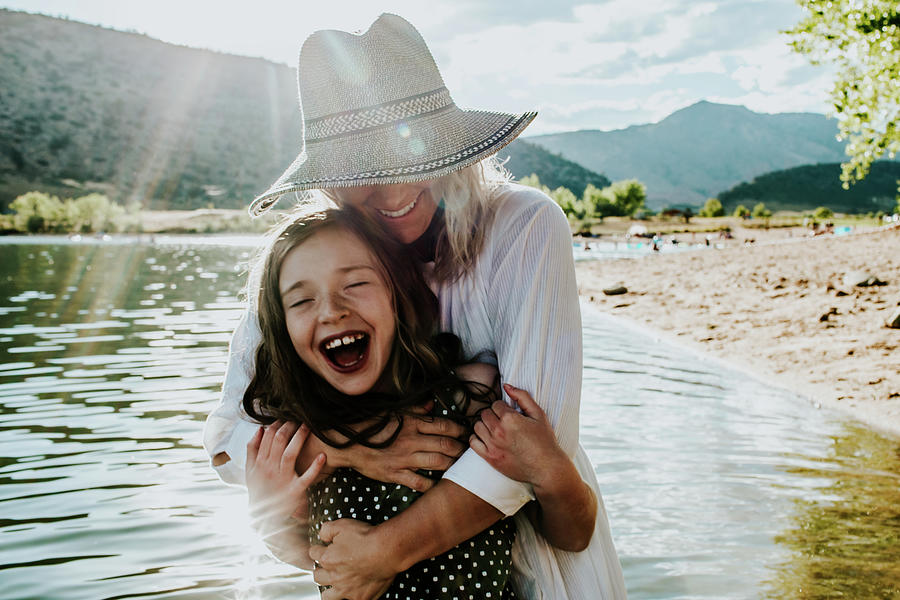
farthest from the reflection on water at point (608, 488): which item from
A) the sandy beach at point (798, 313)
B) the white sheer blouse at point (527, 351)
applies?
the white sheer blouse at point (527, 351)

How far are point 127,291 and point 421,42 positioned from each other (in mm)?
22324

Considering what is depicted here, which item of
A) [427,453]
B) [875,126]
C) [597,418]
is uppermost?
[875,126]

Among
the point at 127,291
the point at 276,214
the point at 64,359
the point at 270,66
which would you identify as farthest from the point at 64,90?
the point at 276,214

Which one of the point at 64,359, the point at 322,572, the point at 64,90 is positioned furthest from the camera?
the point at 64,90

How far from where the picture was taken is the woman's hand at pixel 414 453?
2127 mm

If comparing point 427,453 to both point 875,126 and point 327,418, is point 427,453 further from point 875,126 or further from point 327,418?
point 875,126

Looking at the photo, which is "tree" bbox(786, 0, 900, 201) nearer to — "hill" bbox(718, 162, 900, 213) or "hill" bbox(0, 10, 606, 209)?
"hill" bbox(0, 10, 606, 209)

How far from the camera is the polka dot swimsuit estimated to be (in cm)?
206

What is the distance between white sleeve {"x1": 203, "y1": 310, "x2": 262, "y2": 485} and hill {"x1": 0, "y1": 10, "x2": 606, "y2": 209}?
98.6m

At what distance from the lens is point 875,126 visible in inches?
642

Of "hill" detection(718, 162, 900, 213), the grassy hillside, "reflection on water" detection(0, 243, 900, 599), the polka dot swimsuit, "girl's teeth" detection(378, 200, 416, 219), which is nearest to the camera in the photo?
the polka dot swimsuit

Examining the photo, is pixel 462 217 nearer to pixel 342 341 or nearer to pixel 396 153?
pixel 396 153

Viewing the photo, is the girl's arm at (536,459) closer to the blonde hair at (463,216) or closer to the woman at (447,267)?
the woman at (447,267)

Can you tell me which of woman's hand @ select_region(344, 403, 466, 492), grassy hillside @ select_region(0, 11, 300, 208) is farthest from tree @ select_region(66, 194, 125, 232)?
woman's hand @ select_region(344, 403, 466, 492)
